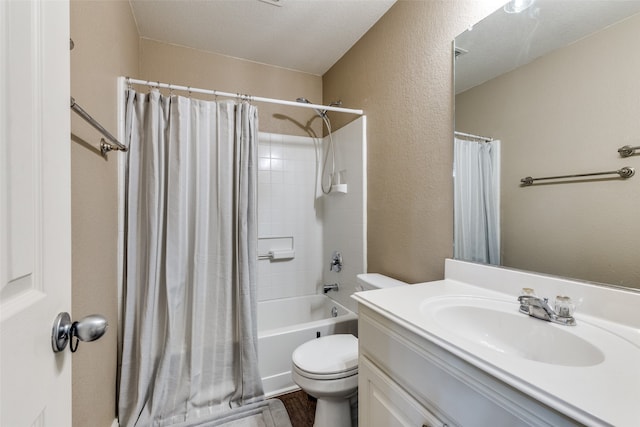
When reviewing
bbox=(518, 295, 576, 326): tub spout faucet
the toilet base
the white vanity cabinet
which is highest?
bbox=(518, 295, 576, 326): tub spout faucet

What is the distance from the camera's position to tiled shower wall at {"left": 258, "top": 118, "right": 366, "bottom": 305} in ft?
6.90

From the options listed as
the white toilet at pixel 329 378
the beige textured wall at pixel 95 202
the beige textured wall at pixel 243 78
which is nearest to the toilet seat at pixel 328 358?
the white toilet at pixel 329 378

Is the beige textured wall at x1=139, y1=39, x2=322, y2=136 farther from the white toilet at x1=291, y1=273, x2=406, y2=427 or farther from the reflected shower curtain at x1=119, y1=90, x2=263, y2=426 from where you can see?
the white toilet at x1=291, y1=273, x2=406, y2=427

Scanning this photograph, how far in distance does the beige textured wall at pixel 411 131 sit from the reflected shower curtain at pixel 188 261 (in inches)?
32.1

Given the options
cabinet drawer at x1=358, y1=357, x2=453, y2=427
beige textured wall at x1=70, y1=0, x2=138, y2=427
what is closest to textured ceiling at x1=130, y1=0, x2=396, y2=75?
beige textured wall at x1=70, y1=0, x2=138, y2=427

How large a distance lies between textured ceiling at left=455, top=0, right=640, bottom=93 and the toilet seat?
54.6 inches

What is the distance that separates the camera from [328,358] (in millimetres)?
1315

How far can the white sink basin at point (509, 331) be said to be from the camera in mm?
685

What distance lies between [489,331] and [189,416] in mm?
1566

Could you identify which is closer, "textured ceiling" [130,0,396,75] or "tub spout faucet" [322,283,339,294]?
"textured ceiling" [130,0,396,75]
